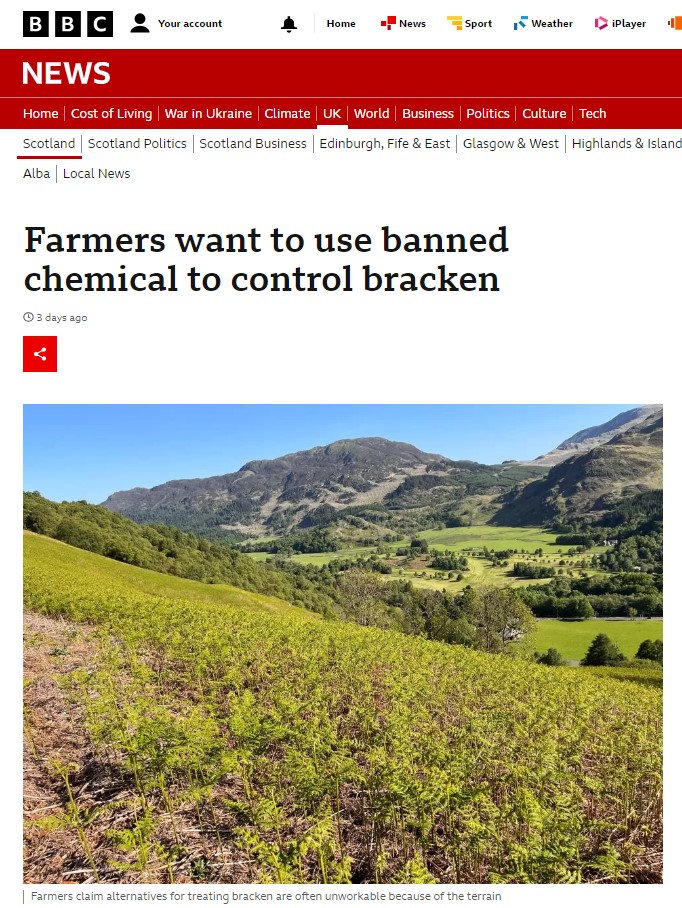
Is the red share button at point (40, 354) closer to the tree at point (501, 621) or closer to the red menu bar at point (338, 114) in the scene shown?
the red menu bar at point (338, 114)

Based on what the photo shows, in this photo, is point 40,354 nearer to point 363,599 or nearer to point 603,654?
point 603,654

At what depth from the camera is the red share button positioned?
41.9 feet

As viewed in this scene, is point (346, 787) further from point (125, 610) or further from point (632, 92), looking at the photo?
point (632, 92)

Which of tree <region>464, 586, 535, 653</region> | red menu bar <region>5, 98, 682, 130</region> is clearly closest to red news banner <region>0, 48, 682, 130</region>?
red menu bar <region>5, 98, 682, 130</region>

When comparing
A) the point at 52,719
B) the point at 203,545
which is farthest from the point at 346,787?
the point at 203,545

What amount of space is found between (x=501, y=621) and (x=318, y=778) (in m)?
90.2

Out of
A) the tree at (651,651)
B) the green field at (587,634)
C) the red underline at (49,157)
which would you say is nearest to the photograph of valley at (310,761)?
the red underline at (49,157)

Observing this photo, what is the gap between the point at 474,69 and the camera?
1172 centimetres

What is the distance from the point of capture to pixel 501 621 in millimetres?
89438

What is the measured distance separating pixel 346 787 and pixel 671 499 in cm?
974

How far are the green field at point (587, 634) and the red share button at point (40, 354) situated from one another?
103 meters
